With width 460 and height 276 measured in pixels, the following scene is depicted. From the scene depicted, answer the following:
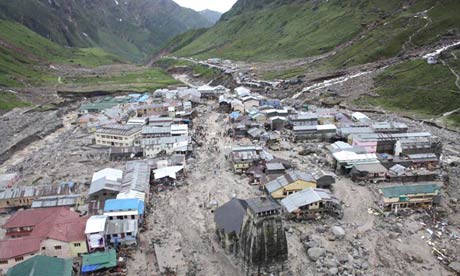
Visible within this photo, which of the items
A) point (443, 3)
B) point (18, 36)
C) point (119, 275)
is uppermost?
point (18, 36)

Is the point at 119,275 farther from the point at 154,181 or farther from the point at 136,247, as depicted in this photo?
the point at 154,181

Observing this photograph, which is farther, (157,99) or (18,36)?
(18,36)

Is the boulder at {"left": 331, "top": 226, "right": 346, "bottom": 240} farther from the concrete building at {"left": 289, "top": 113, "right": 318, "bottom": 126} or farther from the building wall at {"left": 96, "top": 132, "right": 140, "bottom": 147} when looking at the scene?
the building wall at {"left": 96, "top": 132, "right": 140, "bottom": 147}

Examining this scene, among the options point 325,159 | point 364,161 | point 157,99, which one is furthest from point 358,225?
point 157,99

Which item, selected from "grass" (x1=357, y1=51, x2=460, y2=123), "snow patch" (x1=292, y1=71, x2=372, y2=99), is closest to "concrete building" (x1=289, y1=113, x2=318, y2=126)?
"grass" (x1=357, y1=51, x2=460, y2=123)

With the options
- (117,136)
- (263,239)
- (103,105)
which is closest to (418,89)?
(117,136)

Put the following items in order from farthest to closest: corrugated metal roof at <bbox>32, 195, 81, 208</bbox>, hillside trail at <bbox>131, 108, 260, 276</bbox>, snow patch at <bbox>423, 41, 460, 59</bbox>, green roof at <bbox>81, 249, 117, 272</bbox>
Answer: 1. snow patch at <bbox>423, 41, 460, 59</bbox>
2. corrugated metal roof at <bbox>32, 195, 81, 208</bbox>
3. hillside trail at <bbox>131, 108, 260, 276</bbox>
4. green roof at <bbox>81, 249, 117, 272</bbox>
